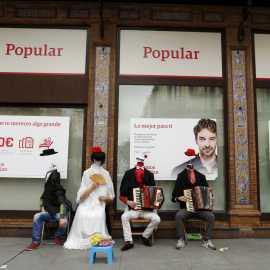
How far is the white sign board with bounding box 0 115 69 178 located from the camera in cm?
704

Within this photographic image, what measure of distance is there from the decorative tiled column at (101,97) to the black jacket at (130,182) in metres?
0.90

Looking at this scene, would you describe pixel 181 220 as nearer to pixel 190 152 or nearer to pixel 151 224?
pixel 151 224

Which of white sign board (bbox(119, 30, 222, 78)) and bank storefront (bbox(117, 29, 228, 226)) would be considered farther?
white sign board (bbox(119, 30, 222, 78))

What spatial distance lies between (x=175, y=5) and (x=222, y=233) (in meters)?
5.83

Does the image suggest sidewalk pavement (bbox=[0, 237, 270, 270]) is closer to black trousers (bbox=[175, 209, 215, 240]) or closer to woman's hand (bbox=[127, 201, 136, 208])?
black trousers (bbox=[175, 209, 215, 240])

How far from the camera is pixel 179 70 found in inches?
295

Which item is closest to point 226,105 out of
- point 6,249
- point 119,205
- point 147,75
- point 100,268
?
point 147,75

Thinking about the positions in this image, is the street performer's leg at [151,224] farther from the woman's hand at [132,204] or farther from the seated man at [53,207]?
the seated man at [53,207]

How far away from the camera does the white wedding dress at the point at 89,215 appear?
5879mm

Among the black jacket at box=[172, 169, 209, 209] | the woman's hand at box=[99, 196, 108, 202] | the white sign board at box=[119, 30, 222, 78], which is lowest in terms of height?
the woman's hand at box=[99, 196, 108, 202]

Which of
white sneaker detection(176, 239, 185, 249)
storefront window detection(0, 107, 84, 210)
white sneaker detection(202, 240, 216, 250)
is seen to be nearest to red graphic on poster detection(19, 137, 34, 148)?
storefront window detection(0, 107, 84, 210)

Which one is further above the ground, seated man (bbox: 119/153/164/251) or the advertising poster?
the advertising poster

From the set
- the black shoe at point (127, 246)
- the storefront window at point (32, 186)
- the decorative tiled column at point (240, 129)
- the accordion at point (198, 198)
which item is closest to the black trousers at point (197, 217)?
the accordion at point (198, 198)

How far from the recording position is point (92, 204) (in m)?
6.21
